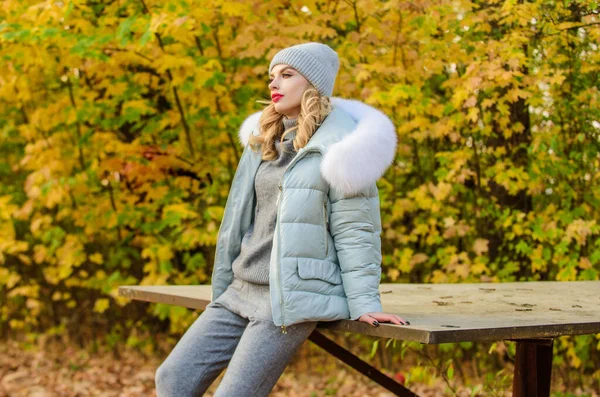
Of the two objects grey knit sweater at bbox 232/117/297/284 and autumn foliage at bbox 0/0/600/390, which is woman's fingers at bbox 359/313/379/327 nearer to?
grey knit sweater at bbox 232/117/297/284

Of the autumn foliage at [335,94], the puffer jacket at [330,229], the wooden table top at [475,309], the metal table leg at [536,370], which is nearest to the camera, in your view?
the wooden table top at [475,309]

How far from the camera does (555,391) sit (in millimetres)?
5613

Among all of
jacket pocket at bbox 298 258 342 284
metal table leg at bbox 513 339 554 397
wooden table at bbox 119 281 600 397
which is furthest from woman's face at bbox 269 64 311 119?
metal table leg at bbox 513 339 554 397

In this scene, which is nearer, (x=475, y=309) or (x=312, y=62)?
(x=312, y=62)

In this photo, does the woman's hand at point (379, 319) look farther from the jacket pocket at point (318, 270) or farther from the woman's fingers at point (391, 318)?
the jacket pocket at point (318, 270)

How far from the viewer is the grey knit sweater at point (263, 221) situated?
109 inches

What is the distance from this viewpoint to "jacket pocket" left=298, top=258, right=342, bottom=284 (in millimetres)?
2541

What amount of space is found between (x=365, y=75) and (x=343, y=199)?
2.59 m

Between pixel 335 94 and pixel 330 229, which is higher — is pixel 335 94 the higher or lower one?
the lower one

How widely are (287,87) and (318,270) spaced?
66cm

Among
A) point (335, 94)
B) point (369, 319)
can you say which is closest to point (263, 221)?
point (369, 319)

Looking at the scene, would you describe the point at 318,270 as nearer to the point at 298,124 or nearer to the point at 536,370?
the point at 298,124

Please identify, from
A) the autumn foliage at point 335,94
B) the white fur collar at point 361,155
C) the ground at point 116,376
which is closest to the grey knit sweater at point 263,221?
the white fur collar at point 361,155

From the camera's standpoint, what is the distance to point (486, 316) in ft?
8.92
